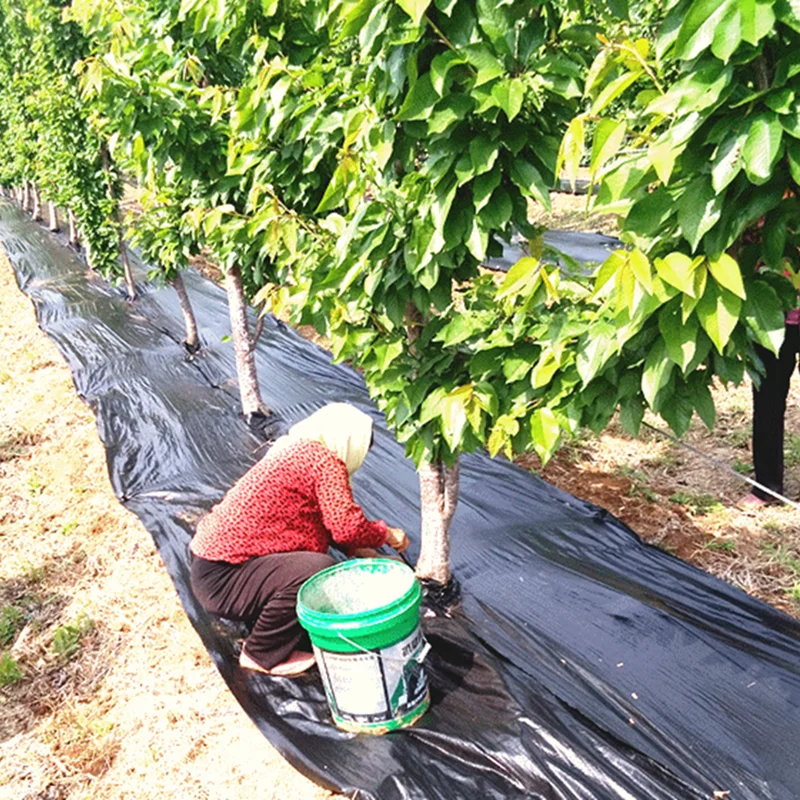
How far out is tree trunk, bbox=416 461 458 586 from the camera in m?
2.53

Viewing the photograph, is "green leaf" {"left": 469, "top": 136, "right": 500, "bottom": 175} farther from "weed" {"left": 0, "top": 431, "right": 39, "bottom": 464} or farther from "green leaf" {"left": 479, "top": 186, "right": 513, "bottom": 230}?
"weed" {"left": 0, "top": 431, "right": 39, "bottom": 464}

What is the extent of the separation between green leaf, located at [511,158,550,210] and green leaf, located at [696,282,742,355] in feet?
1.76

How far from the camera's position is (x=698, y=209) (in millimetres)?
1159

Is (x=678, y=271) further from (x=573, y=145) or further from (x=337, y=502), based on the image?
(x=337, y=502)

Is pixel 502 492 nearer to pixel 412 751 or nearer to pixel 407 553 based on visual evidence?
pixel 407 553

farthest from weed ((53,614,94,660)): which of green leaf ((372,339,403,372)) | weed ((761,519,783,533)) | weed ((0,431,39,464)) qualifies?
weed ((761,519,783,533))

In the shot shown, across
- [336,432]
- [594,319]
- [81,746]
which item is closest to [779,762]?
[594,319]

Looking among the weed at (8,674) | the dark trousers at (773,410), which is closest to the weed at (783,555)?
the dark trousers at (773,410)

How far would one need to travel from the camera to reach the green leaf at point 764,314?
4.01 feet

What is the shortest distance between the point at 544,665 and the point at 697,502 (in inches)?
66.0

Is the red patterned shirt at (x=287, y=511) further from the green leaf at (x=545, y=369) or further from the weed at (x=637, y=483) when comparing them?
the weed at (x=637, y=483)

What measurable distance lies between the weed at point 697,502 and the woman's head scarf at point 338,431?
1950 mm

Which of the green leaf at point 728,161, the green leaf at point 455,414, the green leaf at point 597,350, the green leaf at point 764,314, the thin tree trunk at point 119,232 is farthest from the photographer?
the thin tree trunk at point 119,232

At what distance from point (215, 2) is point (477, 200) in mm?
1257
